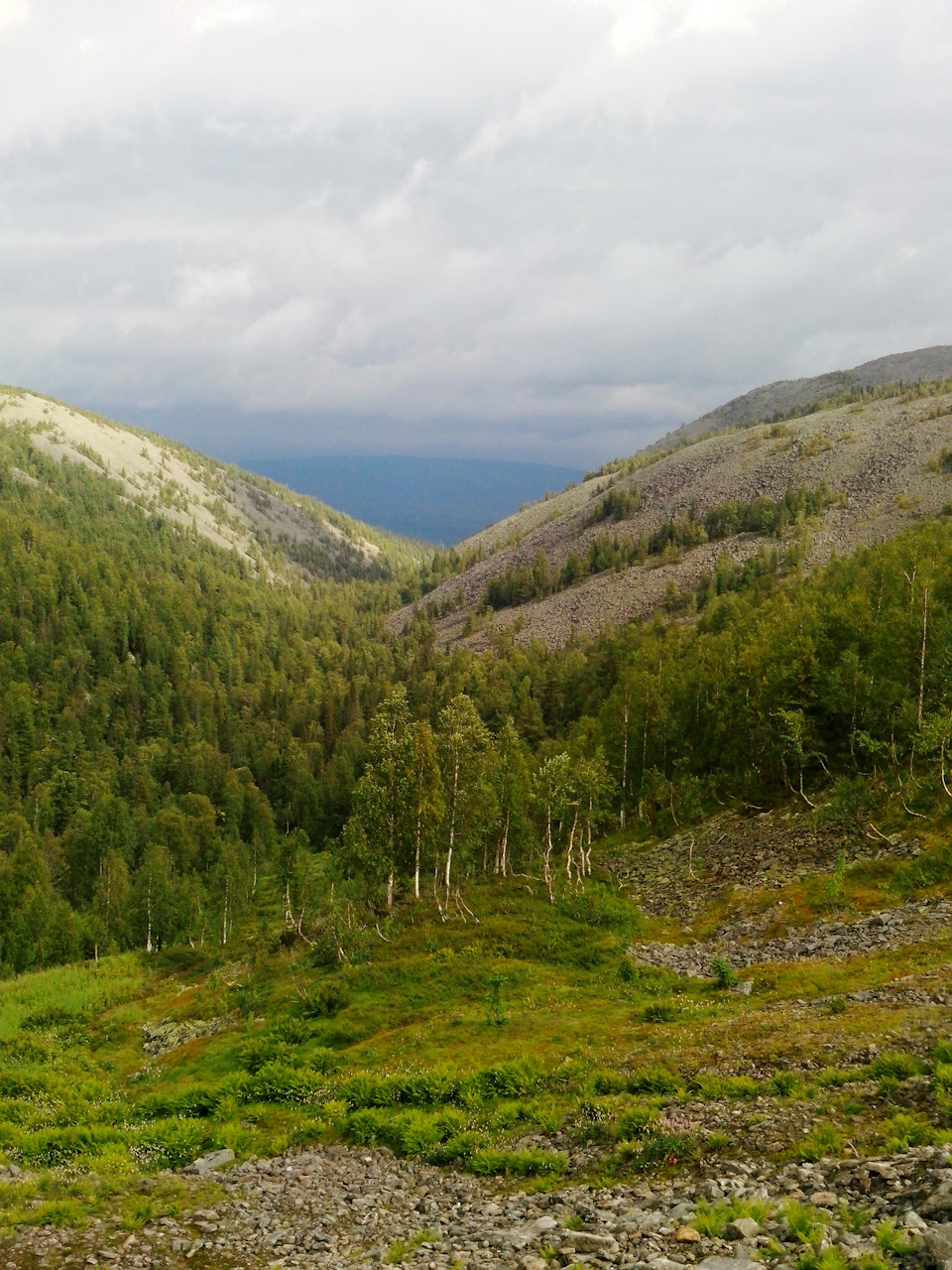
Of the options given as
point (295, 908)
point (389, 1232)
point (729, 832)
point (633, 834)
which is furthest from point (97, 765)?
point (389, 1232)

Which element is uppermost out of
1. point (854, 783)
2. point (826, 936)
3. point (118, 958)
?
point (854, 783)

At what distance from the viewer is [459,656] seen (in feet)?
651

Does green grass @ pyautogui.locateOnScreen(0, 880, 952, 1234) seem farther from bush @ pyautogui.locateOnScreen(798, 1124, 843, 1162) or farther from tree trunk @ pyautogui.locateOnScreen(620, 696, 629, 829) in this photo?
tree trunk @ pyautogui.locateOnScreen(620, 696, 629, 829)

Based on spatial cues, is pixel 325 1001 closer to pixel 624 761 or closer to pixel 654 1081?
pixel 654 1081

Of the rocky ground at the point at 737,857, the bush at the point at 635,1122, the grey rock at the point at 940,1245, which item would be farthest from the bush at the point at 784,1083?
the rocky ground at the point at 737,857

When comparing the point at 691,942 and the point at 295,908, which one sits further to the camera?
the point at 295,908

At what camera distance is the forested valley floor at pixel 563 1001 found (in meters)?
17.0

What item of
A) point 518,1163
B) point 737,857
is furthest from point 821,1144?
point 737,857

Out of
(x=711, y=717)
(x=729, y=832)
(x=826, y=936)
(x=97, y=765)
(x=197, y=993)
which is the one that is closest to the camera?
(x=826, y=936)

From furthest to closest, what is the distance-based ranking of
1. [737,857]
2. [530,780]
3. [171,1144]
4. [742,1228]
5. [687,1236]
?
[530,780] < [737,857] < [171,1144] < [687,1236] < [742,1228]

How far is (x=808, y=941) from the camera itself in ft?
133

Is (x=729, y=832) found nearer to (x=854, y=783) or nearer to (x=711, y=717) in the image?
(x=854, y=783)

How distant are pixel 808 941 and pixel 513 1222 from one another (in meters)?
29.6

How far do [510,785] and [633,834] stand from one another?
24.7 metres
